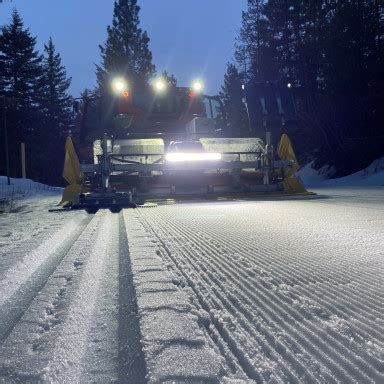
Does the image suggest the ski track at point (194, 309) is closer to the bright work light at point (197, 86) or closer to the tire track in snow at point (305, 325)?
the tire track in snow at point (305, 325)

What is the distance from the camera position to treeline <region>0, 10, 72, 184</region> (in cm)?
3509

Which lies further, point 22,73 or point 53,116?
point 53,116

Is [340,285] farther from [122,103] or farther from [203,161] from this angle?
[122,103]

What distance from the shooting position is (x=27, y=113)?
37.0m

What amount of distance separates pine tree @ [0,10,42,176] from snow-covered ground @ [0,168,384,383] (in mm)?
34885

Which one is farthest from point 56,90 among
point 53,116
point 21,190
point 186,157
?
point 186,157

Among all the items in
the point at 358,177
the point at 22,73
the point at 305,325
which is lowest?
the point at 305,325

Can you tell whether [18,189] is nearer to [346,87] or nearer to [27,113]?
[346,87]

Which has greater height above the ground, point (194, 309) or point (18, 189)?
point (18, 189)

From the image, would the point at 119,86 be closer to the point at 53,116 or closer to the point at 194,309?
the point at 194,309

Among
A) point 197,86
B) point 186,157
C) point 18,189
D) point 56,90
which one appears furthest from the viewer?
point 56,90

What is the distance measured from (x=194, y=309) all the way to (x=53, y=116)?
1874 inches

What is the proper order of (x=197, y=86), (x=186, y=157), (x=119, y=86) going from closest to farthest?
1. (x=186, y=157)
2. (x=119, y=86)
3. (x=197, y=86)

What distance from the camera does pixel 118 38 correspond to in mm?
42375
